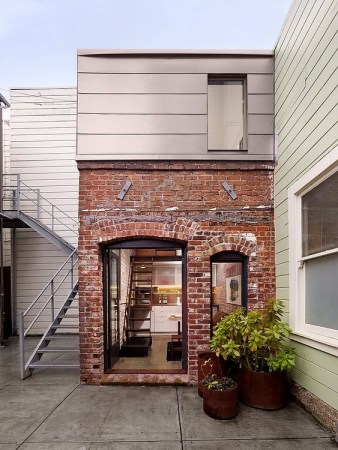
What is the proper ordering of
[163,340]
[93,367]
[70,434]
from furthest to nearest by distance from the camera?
1. [163,340]
2. [93,367]
3. [70,434]

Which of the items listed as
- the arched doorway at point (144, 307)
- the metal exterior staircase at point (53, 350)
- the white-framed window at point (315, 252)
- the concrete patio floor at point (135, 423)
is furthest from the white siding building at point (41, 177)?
the white-framed window at point (315, 252)

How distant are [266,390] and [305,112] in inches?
143

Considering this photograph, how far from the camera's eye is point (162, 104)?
5566mm

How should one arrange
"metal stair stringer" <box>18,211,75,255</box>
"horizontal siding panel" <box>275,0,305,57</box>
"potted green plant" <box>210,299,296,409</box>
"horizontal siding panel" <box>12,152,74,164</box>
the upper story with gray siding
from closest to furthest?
1. "potted green plant" <box>210,299,296,409</box>
2. "horizontal siding panel" <box>275,0,305,57</box>
3. the upper story with gray siding
4. "metal stair stringer" <box>18,211,75,255</box>
5. "horizontal siding panel" <box>12,152,74,164</box>

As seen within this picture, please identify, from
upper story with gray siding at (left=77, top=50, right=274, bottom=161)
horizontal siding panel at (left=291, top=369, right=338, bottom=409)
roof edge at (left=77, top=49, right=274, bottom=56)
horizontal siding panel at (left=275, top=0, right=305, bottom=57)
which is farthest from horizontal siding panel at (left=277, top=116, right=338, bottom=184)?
horizontal siding panel at (left=291, top=369, right=338, bottom=409)

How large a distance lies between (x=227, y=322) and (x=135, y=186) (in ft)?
8.34

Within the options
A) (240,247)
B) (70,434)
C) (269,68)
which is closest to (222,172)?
(240,247)

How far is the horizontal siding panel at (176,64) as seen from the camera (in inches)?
220

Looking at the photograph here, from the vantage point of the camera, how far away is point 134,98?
18.3ft

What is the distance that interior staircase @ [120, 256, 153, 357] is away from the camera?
854 centimetres

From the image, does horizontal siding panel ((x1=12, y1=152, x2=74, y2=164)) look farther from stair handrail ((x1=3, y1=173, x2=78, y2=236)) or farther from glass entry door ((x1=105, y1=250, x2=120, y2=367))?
glass entry door ((x1=105, y1=250, x2=120, y2=367))

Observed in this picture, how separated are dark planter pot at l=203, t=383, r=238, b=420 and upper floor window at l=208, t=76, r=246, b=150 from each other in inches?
144

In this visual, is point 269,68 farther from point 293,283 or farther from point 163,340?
point 163,340

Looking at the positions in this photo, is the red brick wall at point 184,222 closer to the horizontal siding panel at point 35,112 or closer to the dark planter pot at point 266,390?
the dark planter pot at point 266,390
